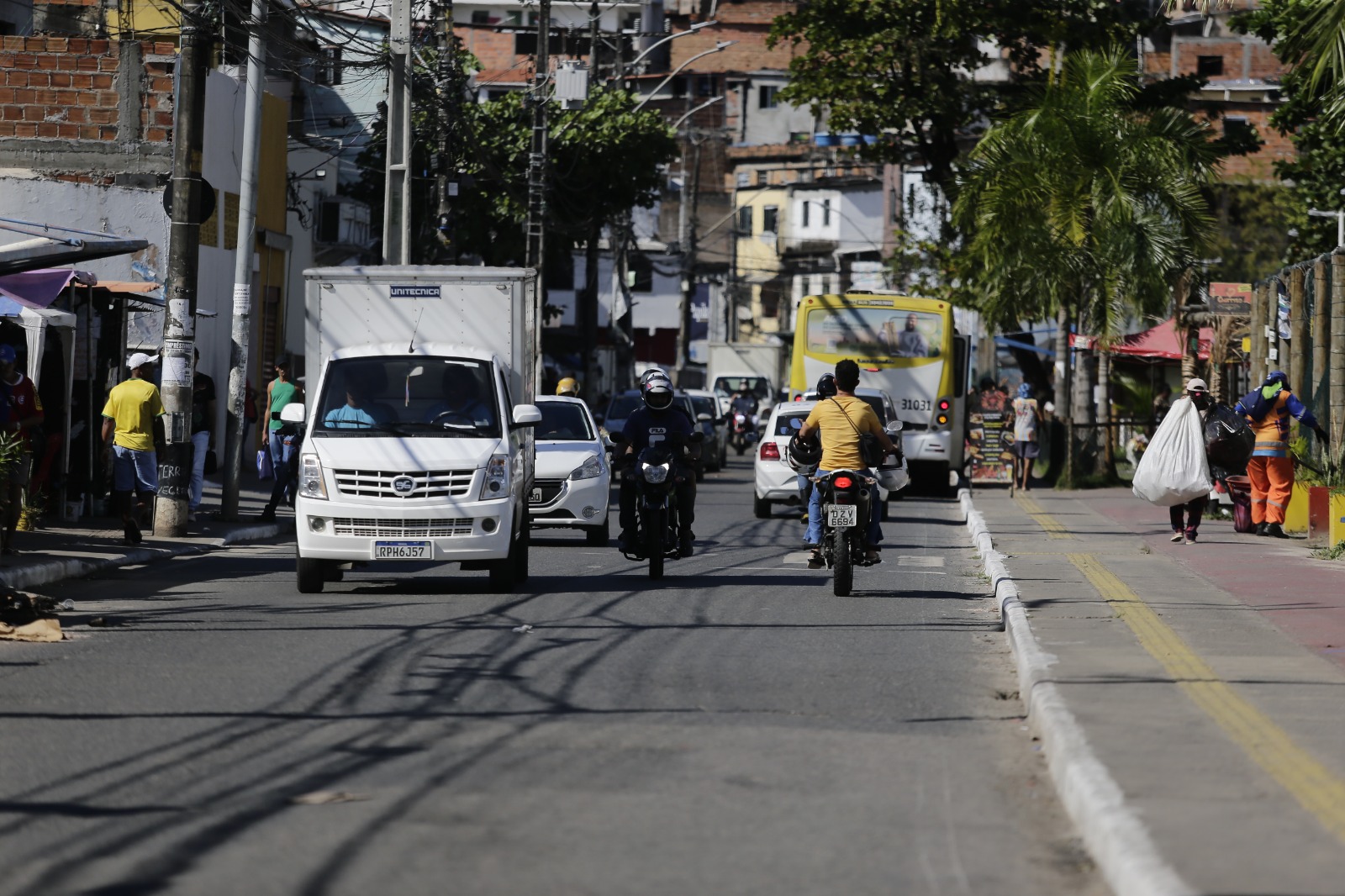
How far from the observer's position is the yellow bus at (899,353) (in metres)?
35.3

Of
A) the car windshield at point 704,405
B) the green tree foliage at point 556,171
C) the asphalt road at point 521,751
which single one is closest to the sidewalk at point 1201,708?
the asphalt road at point 521,751

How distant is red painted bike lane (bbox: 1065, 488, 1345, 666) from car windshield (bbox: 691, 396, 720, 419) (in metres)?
19.4

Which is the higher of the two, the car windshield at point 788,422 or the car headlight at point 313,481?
the car windshield at point 788,422

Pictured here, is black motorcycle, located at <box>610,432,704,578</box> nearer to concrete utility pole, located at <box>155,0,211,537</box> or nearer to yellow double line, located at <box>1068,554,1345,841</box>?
yellow double line, located at <box>1068,554,1345,841</box>

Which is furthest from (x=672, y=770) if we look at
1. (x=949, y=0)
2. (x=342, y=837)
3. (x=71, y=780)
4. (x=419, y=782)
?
(x=949, y=0)

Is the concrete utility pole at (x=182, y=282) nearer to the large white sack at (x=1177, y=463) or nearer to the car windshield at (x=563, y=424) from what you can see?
the car windshield at (x=563, y=424)

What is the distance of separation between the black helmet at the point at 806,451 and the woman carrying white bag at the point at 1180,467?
6876 mm

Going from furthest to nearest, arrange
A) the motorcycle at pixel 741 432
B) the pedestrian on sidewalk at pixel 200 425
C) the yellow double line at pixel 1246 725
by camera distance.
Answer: the motorcycle at pixel 741 432
the pedestrian on sidewalk at pixel 200 425
the yellow double line at pixel 1246 725

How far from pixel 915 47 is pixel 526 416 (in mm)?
27530

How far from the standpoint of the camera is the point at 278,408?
78.0 ft

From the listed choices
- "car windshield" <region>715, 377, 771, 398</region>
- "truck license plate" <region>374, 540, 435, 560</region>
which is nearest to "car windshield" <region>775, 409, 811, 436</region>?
"truck license plate" <region>374, 540, 435, 560</region>

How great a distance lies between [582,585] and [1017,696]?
6.33m

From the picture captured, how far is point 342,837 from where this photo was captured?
659cm

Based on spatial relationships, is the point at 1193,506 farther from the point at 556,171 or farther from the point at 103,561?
the point at 556,171
